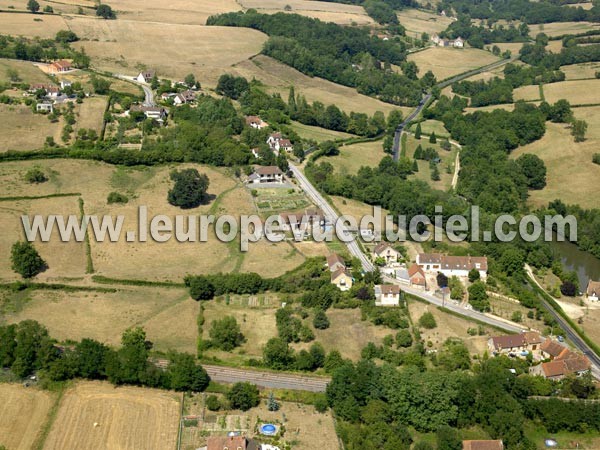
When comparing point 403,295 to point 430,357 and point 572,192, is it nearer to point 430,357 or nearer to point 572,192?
point 430,357

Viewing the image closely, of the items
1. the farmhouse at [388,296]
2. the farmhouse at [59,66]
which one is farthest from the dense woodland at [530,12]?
the farmhouse at [388,296]

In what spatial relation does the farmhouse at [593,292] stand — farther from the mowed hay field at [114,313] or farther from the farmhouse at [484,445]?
the mowed hay field at [114,313]

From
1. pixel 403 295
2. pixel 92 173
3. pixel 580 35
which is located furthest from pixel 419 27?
pixel 403 295

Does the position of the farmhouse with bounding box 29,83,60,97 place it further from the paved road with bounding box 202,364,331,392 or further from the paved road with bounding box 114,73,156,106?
the paved road with bounding box 202,364,331,392

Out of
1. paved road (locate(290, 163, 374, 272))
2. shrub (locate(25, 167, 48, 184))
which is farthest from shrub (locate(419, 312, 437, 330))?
shrub (locate(25, 167, 48, 184))

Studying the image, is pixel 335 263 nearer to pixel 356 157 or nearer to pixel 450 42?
pixel 356 157
